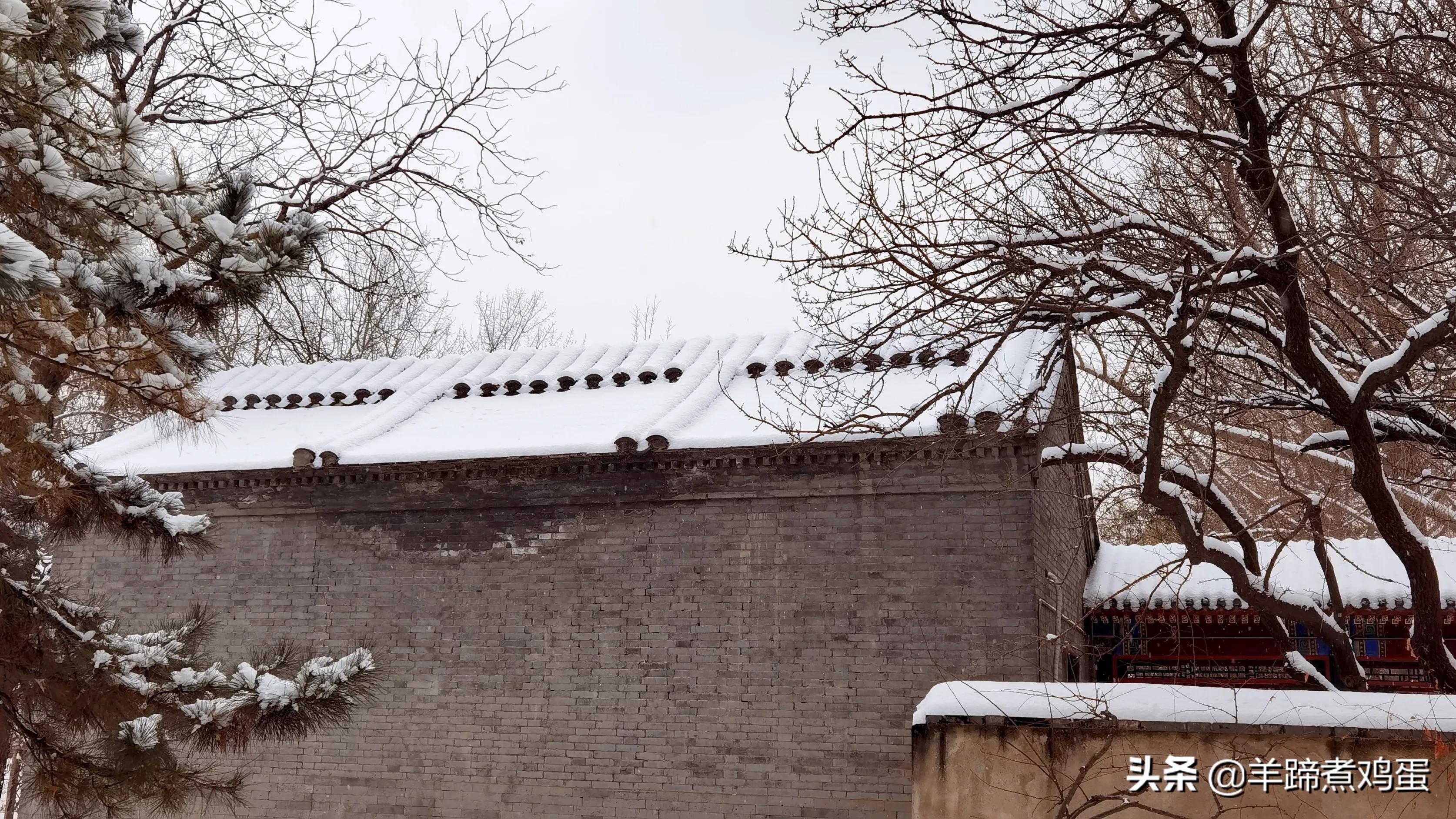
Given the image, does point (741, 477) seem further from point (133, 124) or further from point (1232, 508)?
point (133, 124)

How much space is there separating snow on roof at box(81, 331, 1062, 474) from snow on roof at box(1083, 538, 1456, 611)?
2179 mm

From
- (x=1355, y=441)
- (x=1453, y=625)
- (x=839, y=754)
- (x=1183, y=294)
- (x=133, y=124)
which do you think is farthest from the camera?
(x=1453, y=625)

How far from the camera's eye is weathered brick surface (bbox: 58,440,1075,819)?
9352mm

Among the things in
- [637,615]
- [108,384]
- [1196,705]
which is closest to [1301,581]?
[637,615]

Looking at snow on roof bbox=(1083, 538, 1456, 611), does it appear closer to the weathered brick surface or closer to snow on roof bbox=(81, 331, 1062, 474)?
the weathered brick surface

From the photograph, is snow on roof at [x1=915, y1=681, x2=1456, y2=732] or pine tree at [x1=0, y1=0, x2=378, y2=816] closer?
pine tree at [x1=0, y1=0, x2=378, y2=816]

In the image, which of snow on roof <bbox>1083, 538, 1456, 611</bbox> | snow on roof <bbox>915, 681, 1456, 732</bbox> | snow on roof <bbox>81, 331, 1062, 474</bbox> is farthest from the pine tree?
snow on roof <bbox>1083, 538, 1456, 611</bbox>

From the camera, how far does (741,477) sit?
1006cm

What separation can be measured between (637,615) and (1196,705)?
589cm

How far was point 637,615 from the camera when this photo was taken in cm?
1013

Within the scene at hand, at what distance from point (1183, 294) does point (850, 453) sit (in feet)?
14.6

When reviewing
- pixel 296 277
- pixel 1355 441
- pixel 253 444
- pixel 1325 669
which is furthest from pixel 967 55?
pixel 253 444

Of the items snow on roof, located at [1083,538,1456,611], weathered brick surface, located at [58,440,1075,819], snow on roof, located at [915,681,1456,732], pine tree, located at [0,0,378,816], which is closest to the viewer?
pine tree, located at [0,0,378,816]

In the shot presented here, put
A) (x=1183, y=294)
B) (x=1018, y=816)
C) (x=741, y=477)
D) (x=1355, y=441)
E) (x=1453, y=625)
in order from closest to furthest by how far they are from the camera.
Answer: (x=1018, y=816)
(x=1183, y=294)
(x=1355, y=441)
(x=741, y=477)
(x=1453, y=625)
